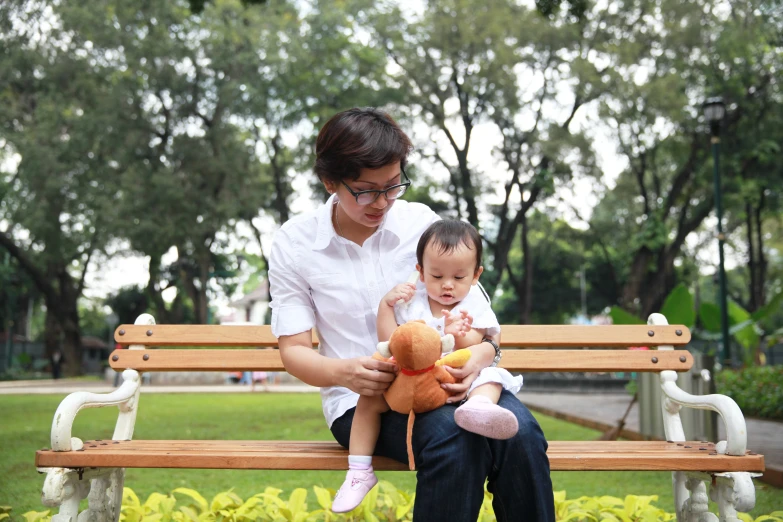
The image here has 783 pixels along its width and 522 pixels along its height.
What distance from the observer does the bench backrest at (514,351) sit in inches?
131

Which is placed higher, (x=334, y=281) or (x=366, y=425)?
(x=334, y=281)

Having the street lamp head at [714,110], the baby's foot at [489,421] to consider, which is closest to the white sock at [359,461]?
the baby's foot at [489,421]

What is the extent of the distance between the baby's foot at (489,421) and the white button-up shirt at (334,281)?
0.61m

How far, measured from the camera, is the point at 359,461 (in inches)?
97.9

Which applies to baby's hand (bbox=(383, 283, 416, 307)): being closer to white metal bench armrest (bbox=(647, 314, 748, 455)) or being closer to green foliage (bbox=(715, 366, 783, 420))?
white metal bench armrest (bbox=(647, 314, 748, 455))

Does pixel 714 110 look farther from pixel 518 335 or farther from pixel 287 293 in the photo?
pixel 287 293

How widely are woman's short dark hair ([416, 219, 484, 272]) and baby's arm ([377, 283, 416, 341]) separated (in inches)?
5.3

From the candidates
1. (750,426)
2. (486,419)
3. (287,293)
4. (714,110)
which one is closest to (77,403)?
(287,293)

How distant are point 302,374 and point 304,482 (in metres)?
2.84

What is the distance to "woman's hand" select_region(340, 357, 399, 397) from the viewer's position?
2.37 meters

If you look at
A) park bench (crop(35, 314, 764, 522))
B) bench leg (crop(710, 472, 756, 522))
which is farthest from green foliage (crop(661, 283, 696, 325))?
bench leg (crop(710, 472, 756, 522))

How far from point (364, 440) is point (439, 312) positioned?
1.58 feet

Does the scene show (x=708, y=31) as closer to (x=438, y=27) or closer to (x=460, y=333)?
(x=438, y=27)

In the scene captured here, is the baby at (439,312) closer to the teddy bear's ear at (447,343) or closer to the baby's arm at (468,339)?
the baby's arm at (468,339)
